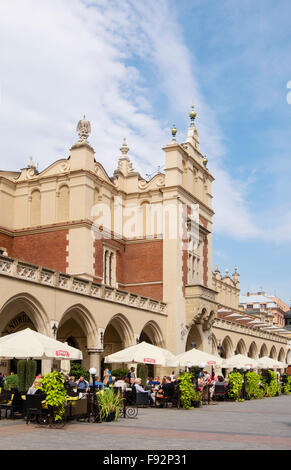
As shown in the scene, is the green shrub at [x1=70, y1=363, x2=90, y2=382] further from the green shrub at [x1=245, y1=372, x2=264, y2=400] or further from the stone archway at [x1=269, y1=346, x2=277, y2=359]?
the stone archway at [x1=269, y1=346, x2=277, y2=359]

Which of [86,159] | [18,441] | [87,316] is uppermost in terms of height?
[86,159]

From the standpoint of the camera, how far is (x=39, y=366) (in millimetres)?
27969

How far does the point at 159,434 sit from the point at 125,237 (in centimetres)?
2638

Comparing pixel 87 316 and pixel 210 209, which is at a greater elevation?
pixel 210 209

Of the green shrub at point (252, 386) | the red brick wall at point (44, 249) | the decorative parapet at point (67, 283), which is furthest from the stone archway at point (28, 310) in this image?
the green shrub at point (252, 386)

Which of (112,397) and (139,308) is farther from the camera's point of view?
(139,308)

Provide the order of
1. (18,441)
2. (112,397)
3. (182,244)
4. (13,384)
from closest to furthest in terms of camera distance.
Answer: (18,441) < (112,397) < (13,384) < (182,244)

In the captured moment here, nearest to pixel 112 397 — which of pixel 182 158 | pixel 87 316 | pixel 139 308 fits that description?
pixel 87 316

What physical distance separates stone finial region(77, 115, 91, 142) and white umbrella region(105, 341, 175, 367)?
16.3 meters

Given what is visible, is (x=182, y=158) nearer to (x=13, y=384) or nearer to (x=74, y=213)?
(x=74, y=213)

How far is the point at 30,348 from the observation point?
16203 millimetres

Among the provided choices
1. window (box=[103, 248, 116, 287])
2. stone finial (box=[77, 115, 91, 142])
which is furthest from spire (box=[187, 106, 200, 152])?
window (box=[103, 248, 116, 287])

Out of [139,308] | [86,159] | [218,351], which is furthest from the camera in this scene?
[218,351]
